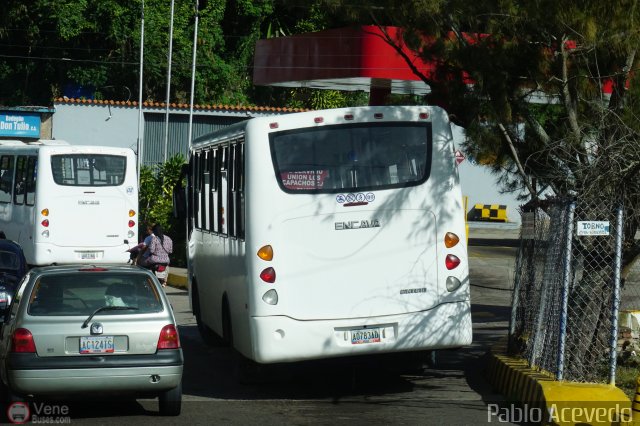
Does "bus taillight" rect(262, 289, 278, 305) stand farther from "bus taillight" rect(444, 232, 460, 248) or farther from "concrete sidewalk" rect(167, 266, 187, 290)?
"concrete sidewalk" rect(167, 266, 187, 290)

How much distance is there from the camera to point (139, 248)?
82.1 feet

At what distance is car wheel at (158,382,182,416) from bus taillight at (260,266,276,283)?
1.49 meters

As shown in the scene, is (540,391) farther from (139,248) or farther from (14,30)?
(14,30)

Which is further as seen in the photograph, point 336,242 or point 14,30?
point 14,30

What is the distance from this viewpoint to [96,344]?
9.95 metres

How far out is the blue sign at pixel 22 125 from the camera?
152ft

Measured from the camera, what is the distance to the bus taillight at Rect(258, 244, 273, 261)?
11.2 meters

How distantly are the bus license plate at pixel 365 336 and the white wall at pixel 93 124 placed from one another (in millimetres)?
31891

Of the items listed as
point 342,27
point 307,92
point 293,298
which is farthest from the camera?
point 307,92

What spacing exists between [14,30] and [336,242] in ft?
154

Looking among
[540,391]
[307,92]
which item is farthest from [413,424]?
[307,92]

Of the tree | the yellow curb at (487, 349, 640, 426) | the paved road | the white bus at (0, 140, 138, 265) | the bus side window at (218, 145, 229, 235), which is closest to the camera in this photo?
the yellow curb at (487, 349, 640, 426)

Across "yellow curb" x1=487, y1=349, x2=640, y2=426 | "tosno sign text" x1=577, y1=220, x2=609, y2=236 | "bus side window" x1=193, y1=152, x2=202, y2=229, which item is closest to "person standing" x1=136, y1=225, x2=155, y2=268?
"bus side window" x1=193, y1=152, x2=202, y2=229

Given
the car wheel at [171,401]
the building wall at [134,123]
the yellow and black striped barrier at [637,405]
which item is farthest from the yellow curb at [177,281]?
the yellow and black striped barrier at [637,405]
